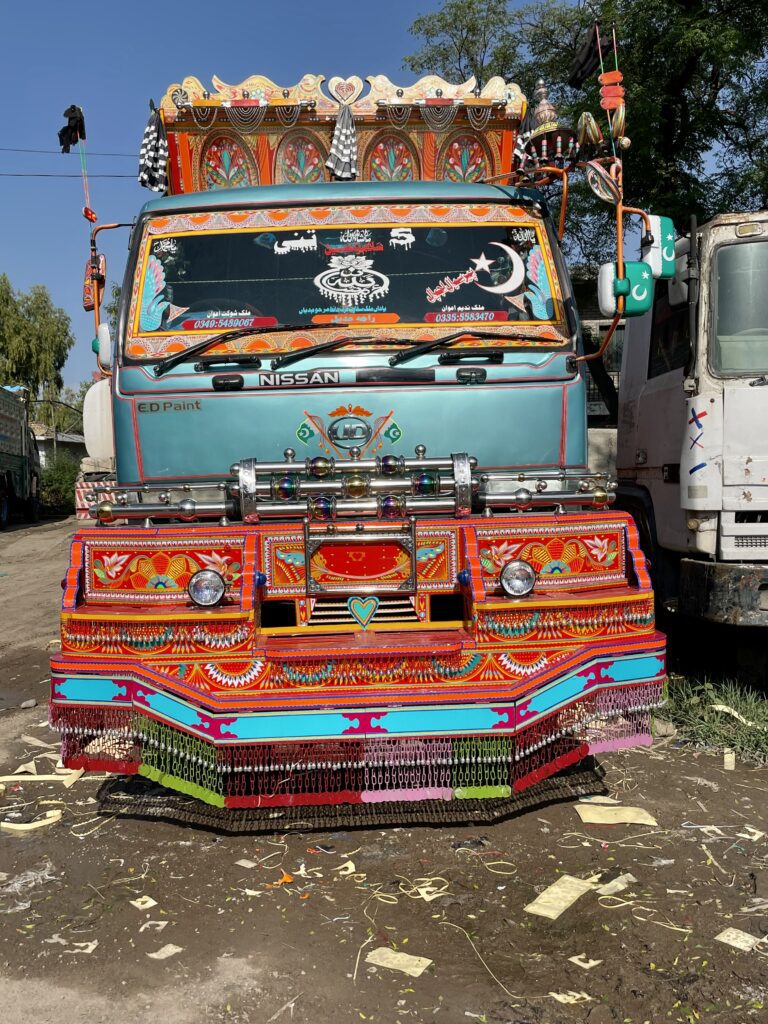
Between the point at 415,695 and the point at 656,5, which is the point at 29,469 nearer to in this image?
the point at 656,5

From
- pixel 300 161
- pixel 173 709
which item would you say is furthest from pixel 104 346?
pixel 173 709

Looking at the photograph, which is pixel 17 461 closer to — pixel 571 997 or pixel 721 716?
pixel 721 716

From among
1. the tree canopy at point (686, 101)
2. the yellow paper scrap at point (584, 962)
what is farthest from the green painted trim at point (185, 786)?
the tree canopy at point (686, 101)

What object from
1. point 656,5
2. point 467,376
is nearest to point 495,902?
point 467,376

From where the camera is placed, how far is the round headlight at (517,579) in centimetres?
340

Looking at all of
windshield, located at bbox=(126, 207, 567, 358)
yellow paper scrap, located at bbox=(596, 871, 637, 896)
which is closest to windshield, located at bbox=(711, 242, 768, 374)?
windshield, located at bbox=(126, 207, 567, 358)

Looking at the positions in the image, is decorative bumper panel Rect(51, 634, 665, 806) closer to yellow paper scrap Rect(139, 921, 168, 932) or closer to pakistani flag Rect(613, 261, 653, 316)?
yellow paper scrap Rect(139, 921, 168, 932)

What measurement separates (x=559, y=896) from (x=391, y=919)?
0.64 m

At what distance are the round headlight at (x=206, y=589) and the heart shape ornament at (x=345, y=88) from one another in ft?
10.6

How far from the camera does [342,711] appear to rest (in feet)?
10.2

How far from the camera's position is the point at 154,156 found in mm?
5008

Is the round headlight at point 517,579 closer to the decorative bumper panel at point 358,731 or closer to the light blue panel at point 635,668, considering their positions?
the decorative bumper panel at point 358,731

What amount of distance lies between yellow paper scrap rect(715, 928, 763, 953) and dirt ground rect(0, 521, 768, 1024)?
25mm

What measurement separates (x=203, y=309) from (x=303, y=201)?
0.86 meters
